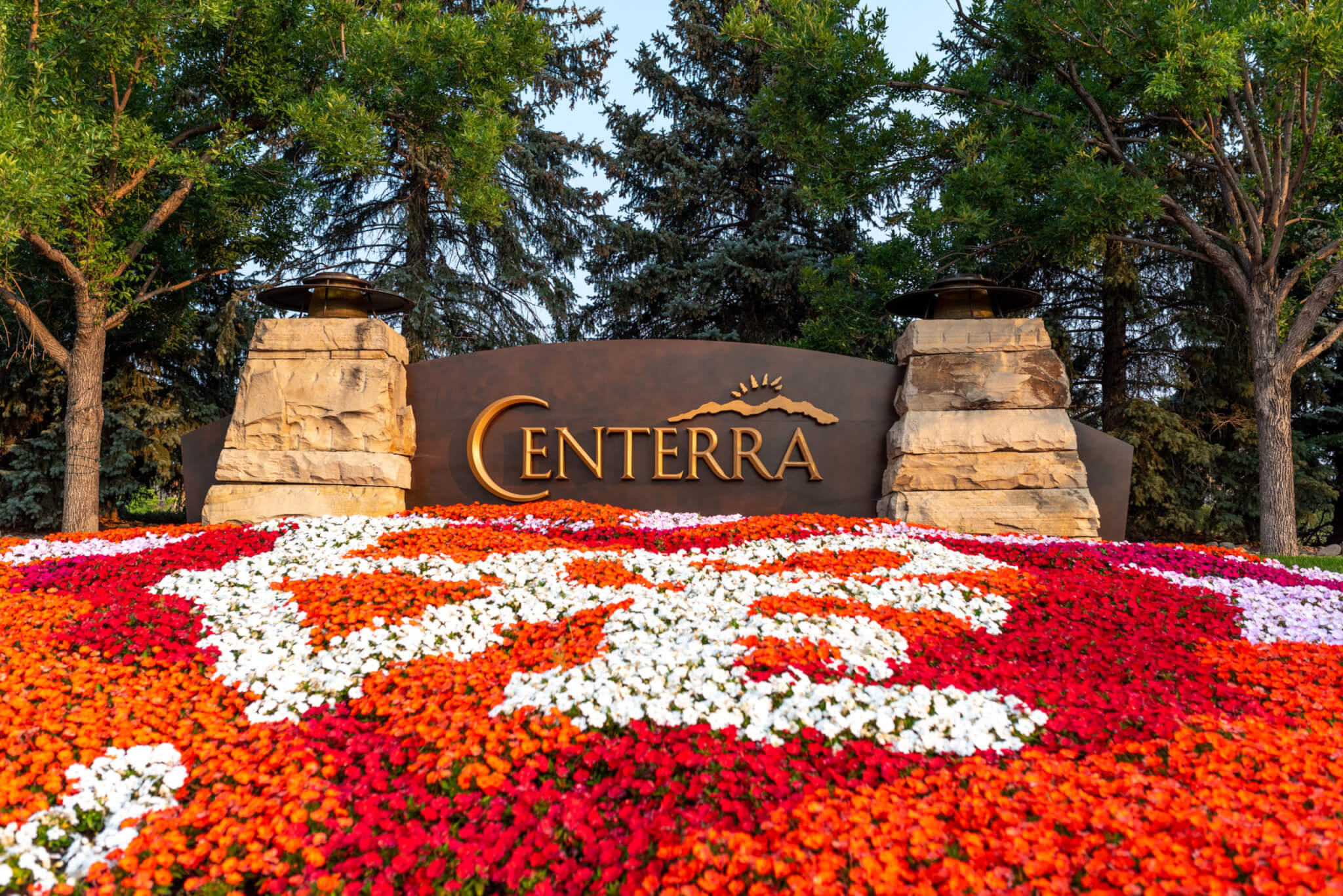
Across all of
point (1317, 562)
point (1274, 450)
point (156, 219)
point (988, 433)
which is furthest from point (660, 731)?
point (156, 219)

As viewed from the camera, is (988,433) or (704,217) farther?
(704,217)

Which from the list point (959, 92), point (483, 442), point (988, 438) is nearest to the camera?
point (988, 438)

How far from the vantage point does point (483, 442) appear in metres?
6.79

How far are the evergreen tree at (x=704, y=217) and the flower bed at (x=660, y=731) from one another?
9277 millimetres

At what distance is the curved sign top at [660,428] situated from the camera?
263 inches

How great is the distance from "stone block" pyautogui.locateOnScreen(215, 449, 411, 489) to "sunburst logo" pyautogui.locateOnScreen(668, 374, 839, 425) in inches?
107

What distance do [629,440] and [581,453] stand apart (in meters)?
0.47

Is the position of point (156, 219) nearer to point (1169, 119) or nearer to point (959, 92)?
point (959, 92)

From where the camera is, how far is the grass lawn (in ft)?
21.1

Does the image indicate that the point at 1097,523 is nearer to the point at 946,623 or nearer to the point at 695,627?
the point at 946,623

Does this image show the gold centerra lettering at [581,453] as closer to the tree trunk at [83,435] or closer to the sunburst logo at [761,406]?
the sunburst logo at [761,406]

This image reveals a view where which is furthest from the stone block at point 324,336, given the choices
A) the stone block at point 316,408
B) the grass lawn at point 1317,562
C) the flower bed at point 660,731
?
the grass lawn at point 1317,562

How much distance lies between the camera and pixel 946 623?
3.45m

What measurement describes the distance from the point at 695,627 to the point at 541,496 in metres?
3.70
